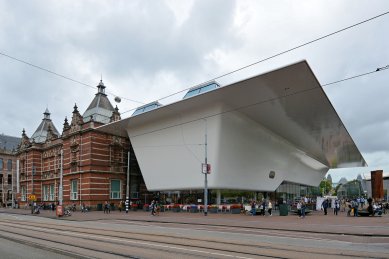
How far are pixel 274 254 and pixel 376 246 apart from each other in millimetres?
4897

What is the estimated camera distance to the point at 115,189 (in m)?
48.9

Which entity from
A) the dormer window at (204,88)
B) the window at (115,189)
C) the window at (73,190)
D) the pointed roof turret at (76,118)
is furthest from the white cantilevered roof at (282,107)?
the window at (73,190)

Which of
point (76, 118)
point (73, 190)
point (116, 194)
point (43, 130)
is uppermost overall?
point (76, 118)

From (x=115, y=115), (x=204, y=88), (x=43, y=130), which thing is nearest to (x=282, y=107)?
(x=204, y=88)

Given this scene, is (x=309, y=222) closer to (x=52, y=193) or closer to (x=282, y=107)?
(x=282, y=107)

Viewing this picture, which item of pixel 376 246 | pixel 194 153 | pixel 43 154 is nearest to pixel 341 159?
pixel 194 153

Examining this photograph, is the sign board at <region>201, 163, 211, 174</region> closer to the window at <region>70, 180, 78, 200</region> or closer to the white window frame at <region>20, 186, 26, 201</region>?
the window at <region>70, 180, 78, 200</region>

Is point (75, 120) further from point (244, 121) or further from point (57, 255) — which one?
point (57, 255)

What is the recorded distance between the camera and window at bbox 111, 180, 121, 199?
Result: 48469mm

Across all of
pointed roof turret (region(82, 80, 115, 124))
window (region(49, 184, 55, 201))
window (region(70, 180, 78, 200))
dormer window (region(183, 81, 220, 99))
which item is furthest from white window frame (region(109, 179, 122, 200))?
dormer window (region(183, 81, 220, 99))

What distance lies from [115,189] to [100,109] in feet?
37.1

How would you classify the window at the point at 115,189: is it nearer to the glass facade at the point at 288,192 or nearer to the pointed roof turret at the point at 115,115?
the pointed roof turret at the point at 115,115

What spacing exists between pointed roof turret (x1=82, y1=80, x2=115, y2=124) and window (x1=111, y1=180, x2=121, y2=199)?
844 cm

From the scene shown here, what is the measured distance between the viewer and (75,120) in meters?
48.8
